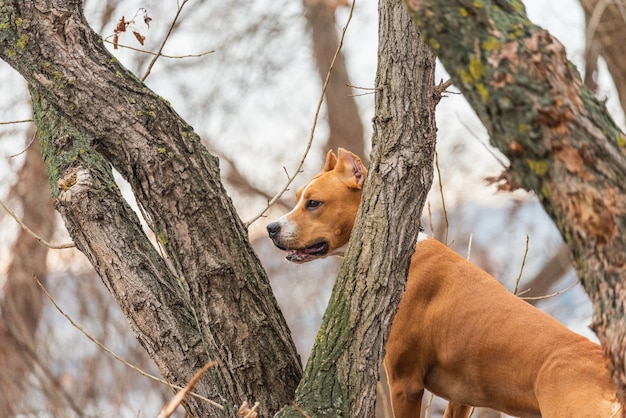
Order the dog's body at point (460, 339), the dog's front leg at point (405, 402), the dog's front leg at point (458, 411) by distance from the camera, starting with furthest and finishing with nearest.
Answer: the dog's front leg at point (458, 411)
the dog's front leg at point (405, 402)
the dog's body at point (460, 339)

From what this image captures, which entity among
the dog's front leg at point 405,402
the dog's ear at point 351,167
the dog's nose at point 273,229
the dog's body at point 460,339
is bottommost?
the dog's front leg at point 405,402

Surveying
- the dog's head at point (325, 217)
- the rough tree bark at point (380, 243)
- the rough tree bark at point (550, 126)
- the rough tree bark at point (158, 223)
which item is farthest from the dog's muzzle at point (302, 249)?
the rough tree bark at point (550, 126)

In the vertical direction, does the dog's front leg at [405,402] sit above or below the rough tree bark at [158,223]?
below

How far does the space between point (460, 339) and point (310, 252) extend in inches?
40.7

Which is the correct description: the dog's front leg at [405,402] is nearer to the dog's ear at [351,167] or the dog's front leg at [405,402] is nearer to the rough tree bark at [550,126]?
the dog's ear at [351,167]

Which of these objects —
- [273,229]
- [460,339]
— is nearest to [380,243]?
[460,339]

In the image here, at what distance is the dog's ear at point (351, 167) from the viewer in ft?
16.8

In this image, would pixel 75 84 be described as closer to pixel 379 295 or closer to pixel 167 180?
pixel 167 180

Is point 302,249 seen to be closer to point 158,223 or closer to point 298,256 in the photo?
point 298,256

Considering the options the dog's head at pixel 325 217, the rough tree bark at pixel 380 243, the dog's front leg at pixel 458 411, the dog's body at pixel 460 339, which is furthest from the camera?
the dog's head at pixel 325 217

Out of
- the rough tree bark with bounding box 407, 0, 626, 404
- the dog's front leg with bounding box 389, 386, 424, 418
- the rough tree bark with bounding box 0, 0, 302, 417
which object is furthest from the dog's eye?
the rough tree bark with bounding box 407, 0, 626, 404

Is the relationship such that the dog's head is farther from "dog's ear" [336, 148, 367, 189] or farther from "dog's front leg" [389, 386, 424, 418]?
"dog's front leg" [389, 386, 424, 418]

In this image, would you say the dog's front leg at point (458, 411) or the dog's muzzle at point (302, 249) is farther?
the dog's muzzle at point (302, 249)

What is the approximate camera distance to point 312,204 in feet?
17.1
